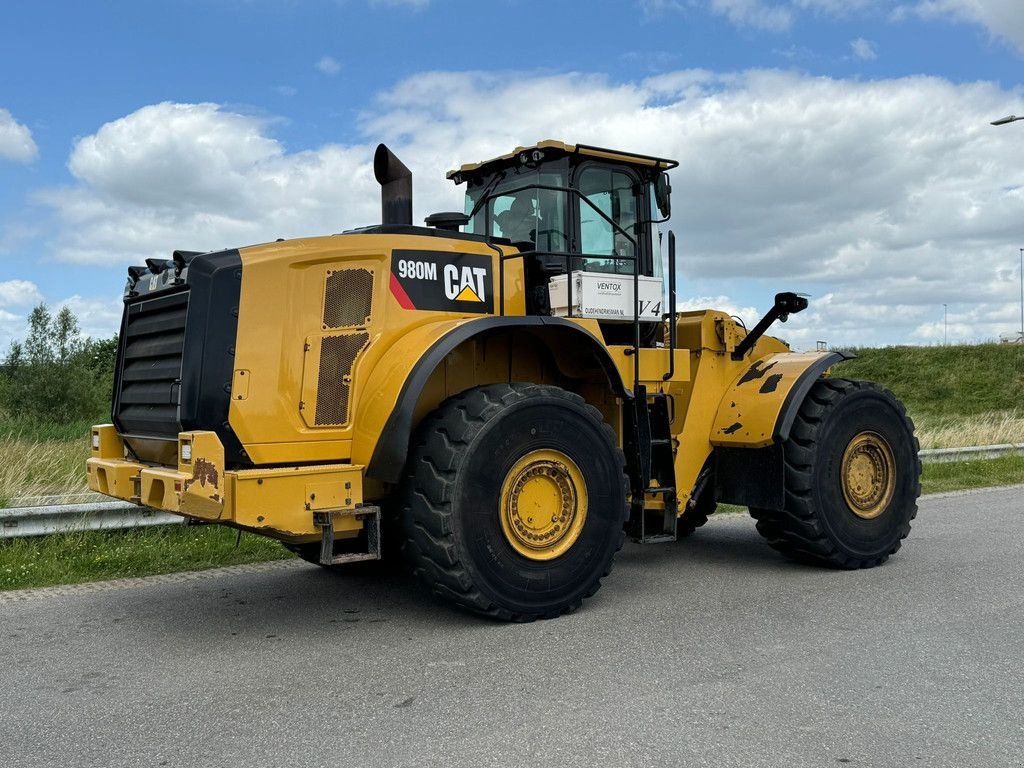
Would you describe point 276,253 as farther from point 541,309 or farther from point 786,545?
point 786,545

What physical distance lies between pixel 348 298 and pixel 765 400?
10.3 feet

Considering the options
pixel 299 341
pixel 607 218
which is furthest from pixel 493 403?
pixel 607 218

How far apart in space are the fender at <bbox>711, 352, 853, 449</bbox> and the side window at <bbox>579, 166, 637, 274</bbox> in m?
1.26

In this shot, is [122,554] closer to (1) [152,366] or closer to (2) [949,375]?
(1) [152,366]

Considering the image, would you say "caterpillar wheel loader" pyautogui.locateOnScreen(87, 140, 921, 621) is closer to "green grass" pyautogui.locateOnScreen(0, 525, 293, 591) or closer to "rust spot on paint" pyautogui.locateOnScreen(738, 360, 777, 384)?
"rust spot on paint" pyautogui.locateOnScreen(738, 360, 777, 384)

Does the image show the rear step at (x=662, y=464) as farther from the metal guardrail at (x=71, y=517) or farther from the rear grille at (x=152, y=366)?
the metal guardrail at (x=71, y=517)

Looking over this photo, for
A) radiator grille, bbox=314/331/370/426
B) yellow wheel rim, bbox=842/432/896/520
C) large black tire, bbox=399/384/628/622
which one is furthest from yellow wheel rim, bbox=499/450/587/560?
yellow wheel rim, bbox=842/432/896/520

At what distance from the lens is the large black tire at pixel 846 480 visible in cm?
686

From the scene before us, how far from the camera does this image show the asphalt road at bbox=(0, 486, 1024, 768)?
370 cm

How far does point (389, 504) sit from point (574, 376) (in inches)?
60.8

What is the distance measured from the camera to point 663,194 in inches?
287

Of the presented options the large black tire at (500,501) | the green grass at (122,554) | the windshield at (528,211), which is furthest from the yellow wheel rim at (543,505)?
the green grass at (122,554)

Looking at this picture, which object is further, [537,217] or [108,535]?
[108,535]

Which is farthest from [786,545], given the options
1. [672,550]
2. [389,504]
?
[389,504]
